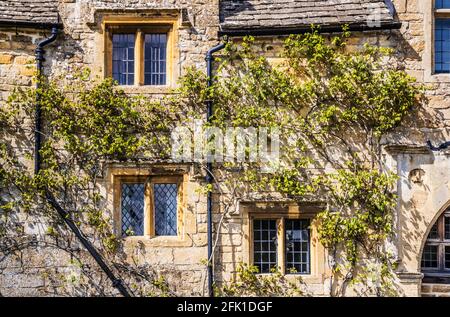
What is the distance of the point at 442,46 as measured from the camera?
9.47m

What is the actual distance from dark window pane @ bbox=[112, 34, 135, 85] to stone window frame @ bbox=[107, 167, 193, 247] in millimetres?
1379

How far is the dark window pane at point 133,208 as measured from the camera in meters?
9.45

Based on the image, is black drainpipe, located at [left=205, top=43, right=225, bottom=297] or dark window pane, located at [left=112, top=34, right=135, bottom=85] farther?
dark window pane, located at [left=112, top=34, right=135, bottom=85]

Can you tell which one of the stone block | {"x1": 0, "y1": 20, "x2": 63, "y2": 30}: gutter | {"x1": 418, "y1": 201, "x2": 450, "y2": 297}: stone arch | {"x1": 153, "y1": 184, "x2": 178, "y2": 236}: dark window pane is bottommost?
{"x1": 418, "y1": 201, "x2": 450, "y2": 297}: stone arch

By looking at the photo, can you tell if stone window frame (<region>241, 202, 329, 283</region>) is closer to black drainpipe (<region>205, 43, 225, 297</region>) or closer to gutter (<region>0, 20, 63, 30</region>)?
black drainpipe (<region>205, 43, 225, 297</region>)

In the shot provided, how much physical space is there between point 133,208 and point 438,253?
4584 millimetres

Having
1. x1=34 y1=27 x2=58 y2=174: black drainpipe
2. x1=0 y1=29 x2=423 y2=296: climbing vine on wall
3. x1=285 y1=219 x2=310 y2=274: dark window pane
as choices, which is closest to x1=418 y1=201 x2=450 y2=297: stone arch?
x1=0 y1=29 x2=423 y2=296: climbing vine on wall

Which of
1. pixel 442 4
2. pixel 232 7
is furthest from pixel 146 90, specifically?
pixel 442 4

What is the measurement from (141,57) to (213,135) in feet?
5.26

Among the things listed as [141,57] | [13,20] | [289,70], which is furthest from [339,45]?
[13,20]

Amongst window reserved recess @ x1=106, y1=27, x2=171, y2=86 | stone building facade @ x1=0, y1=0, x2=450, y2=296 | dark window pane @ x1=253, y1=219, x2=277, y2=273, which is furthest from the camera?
window reserved recess @ x1=106, y1=27, x2=171, y2=86

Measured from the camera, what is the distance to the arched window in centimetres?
944

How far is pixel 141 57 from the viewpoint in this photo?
952cm
